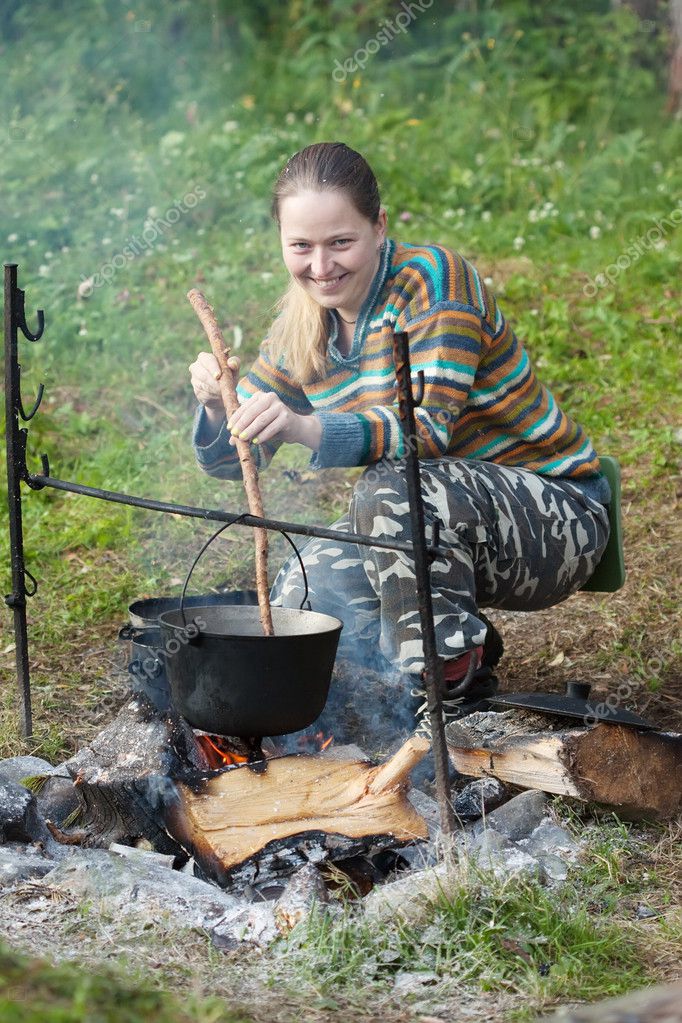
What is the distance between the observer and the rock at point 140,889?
231 cm

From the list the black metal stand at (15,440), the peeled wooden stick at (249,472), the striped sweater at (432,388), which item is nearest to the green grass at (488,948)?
the peeled wooden stick at (249,472)

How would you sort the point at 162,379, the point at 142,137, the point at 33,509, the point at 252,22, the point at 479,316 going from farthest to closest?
the point at 252,22 < the point at 142,137 < the point at 162,379 < the point at 33,509 < the point at 479,316

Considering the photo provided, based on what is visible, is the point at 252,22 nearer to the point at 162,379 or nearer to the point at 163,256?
the point at 163,256

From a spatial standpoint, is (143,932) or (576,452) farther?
(576,452)

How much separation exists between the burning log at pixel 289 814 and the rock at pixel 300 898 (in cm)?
11

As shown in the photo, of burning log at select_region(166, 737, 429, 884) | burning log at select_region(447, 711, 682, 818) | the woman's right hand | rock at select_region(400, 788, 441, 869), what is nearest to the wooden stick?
burning log at select_region(166, 737, 429, 884)

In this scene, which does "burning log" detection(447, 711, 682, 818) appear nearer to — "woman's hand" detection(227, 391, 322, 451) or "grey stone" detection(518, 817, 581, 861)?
"grey stone" detection(518, 817, 581, 861)

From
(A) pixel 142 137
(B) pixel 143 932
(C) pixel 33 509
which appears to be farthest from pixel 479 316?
(A) pixel 142 137

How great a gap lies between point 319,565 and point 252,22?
23.6 ft

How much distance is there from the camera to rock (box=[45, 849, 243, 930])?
7.57 ft

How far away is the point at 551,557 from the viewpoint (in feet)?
10.5

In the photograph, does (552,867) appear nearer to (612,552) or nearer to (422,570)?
(422,570)

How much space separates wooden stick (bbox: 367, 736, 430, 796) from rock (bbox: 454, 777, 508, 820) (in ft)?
0.86

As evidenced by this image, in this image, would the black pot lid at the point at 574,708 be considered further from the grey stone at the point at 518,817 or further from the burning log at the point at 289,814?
the burning log at the point at 289,814
